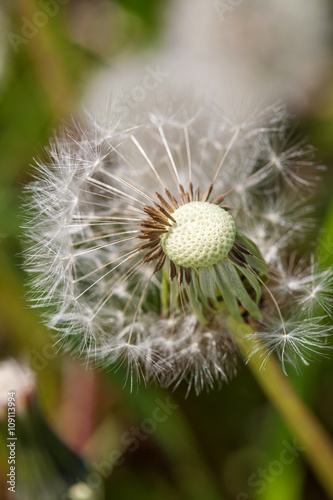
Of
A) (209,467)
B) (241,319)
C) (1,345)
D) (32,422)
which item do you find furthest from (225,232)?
(1,345)

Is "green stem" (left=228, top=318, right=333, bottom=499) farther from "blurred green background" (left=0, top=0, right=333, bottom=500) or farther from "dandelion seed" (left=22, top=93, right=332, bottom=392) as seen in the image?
"blurred green background" (left=0, top=0, right=333, bottom=500)

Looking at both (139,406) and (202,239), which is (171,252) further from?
(139,406)

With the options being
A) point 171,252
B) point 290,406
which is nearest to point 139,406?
point 290,406

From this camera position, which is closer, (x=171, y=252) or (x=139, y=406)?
(x=171, y=252)

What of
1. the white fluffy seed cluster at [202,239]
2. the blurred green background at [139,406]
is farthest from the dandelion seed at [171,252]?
the blurred green background at [139,406]

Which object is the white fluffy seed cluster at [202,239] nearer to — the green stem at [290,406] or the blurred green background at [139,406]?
the green stem at [290,406]

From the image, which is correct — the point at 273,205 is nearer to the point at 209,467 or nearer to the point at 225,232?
the point at 225,232
